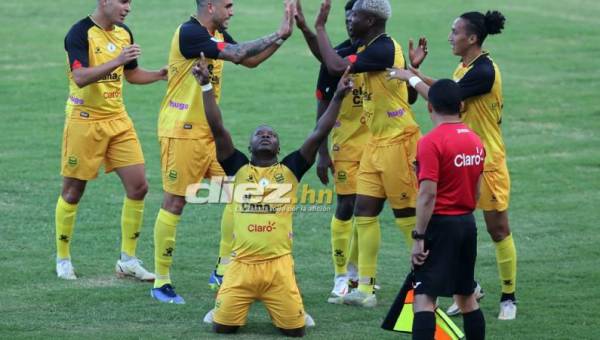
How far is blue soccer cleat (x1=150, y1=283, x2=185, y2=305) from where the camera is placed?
10.9 m

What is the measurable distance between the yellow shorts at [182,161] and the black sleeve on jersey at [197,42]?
902 mm

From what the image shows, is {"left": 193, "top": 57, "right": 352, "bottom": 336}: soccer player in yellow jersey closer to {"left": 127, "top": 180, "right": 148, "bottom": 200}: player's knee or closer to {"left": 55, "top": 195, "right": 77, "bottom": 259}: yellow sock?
{"left": 127, "top": 180, "right": 148, "bottom": 200}: player's knee

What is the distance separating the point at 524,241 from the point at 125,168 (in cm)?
508

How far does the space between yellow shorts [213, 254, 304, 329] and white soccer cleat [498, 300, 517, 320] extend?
1.97 meters

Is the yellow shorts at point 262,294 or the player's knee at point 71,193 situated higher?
the player's knee at point 71,193

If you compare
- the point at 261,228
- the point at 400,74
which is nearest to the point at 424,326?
the point at 261,228

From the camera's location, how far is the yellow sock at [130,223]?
38.4 ft

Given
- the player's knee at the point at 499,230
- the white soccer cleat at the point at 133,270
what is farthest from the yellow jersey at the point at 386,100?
the white soccer cleat at the point at 133,270

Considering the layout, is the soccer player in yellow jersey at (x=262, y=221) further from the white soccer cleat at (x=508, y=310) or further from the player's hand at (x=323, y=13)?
the white soccer cleat at (x=508, y=310)

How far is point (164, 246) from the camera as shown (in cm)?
1105

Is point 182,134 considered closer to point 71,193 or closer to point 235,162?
point 235,162

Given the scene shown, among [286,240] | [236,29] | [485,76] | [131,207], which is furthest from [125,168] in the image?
[236,29]

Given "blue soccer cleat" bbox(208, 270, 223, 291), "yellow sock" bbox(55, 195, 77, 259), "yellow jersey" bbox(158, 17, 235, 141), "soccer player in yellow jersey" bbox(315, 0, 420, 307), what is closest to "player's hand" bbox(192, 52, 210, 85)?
"yellow jersey" bbox(158, 17, 235, 141)

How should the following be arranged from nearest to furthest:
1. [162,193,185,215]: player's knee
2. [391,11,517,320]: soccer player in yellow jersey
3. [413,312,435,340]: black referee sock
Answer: [413,312,435,340]: black referee sock → [391,11,517,320]: soccer player in yellow jersey → [162,193,185,215]: player's knee
